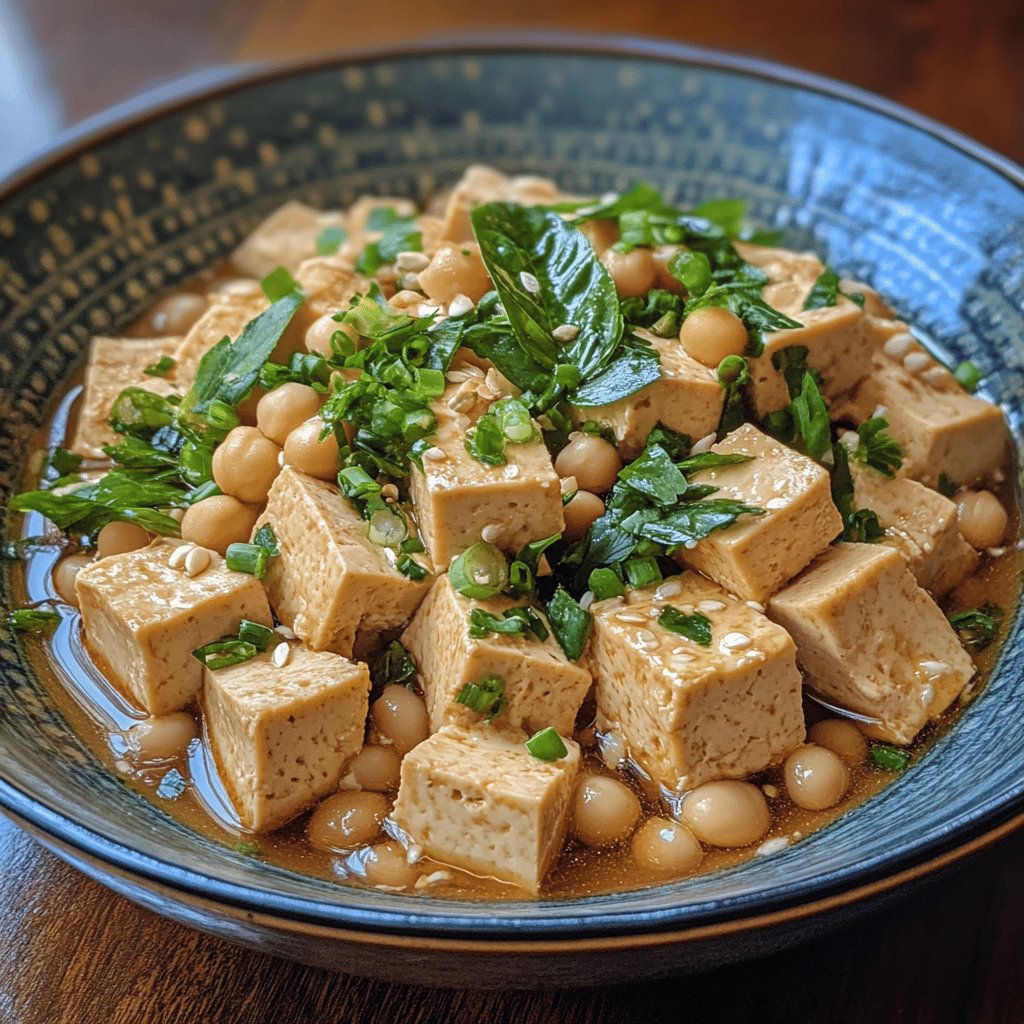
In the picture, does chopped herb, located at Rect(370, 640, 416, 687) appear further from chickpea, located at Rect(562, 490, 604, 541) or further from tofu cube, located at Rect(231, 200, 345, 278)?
tofu cube, located at Rect(231, 200, 345, 278)

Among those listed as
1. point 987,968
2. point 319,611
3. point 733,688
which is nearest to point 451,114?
point 319,611

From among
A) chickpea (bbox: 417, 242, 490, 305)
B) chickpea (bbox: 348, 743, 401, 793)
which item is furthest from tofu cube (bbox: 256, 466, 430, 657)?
chickpea (bbox: 417, 242, 490, 305)

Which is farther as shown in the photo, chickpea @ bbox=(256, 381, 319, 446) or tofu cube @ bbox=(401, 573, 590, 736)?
chickpea @ bbox=(256, 381, 319, 446)

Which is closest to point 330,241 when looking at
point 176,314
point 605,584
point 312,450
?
point 176,314

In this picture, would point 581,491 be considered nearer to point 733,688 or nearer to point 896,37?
point 733,688

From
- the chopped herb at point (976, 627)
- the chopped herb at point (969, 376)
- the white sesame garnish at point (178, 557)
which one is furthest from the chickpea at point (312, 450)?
the chopped herb at point (969, 376)

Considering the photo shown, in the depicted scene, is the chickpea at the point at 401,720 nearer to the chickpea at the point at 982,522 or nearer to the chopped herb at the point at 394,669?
the chopped herb at the point at 394,669
